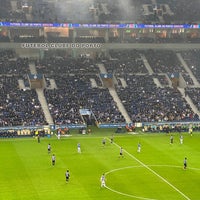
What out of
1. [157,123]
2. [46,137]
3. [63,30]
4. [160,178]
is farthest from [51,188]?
[63,30]

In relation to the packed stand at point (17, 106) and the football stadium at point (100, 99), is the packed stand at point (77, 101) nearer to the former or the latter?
the football stadium at point (100, 99)

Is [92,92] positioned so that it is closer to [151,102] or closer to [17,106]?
[151,102]

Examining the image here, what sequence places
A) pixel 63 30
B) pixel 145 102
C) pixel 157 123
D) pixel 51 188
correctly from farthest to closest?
pixel 63 30
pixel 145 102
pixel 157 123
pixel 51 188

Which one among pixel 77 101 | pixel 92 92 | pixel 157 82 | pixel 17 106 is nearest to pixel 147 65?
pixel 157 82

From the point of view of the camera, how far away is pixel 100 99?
80.9m

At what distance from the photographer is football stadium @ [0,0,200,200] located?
1843 inches

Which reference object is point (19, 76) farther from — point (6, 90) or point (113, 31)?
point (113, 31)

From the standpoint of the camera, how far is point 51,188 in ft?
143

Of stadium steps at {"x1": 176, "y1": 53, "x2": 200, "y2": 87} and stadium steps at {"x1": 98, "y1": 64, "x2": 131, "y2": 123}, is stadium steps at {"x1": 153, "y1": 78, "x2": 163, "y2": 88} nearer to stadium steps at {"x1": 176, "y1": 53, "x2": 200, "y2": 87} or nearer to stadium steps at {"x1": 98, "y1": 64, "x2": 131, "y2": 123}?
stadium steps at {"x1": 176, "y1": 53, "x2": 200, "y2": 87}

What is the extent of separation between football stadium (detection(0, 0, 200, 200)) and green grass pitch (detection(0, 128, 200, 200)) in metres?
0.10

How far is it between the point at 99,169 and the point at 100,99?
31007 mm

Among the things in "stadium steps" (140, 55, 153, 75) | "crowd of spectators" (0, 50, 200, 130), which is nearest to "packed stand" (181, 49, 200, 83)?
"crowd of spectators" (0, 50, 200, 130)

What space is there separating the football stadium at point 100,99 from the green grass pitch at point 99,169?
10cm

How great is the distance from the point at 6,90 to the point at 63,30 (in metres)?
21.5
